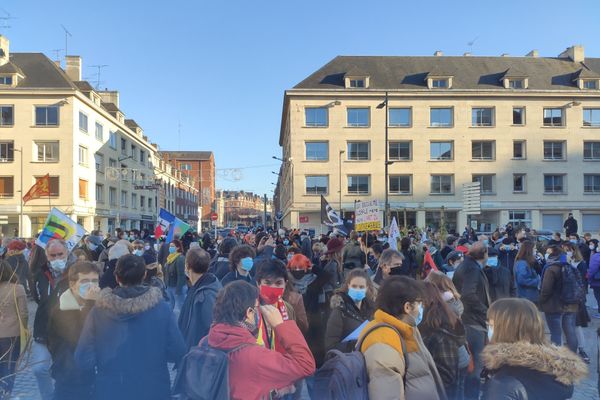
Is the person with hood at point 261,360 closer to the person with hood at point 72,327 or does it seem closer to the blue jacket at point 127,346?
Answer: the blue jacket at point 127,346

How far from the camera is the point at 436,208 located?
41.5 meters

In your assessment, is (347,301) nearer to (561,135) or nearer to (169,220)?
(169,220)

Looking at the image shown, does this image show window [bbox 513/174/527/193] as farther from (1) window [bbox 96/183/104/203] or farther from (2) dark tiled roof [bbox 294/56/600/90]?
(1) window [bbox 96/183/104/203]

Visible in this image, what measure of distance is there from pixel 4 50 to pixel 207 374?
47.0m

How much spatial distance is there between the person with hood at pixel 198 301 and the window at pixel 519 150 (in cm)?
4348

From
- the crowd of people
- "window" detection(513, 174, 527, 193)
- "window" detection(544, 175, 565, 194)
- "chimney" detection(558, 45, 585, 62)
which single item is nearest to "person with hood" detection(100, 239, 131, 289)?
the crowd of people

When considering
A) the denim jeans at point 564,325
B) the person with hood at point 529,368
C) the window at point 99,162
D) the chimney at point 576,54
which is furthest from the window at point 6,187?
the chimney at point 576,54

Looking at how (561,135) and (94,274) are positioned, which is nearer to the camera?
(94,274)

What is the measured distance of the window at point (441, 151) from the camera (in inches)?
1668

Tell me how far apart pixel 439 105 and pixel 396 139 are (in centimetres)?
503

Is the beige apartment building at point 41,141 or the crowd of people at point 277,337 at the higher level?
the beige apartment building at point 41,141

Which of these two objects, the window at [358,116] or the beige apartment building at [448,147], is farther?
the window at [358,116]

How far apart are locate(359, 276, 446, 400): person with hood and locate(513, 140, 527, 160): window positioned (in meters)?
44.2

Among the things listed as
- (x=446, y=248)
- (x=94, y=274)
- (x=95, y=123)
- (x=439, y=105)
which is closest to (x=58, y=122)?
(x=95, y=123)
